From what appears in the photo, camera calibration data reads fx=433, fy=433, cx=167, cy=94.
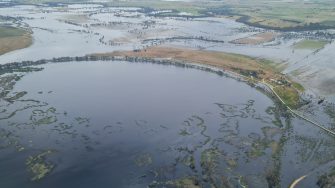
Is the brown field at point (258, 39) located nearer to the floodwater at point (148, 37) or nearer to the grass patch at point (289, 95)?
the floodwater at point (148, 37)

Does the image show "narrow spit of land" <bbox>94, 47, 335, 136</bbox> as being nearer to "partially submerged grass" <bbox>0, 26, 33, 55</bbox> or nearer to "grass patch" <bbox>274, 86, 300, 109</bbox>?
"grass patch" <bbox>274, 86, 300, 109</bbox>

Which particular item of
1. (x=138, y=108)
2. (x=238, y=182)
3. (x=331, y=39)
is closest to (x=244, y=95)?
(x=138, y=108)

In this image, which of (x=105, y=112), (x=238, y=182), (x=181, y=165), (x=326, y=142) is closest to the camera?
(x=238, y=182)

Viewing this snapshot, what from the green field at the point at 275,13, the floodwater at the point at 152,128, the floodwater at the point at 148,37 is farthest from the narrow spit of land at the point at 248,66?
the green field at the point at 275,13

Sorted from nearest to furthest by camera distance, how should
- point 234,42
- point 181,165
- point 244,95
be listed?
point 181,165
point 244,95
point 234,42

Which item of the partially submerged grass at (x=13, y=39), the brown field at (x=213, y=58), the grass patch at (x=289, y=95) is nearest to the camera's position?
the grass patch at (x=289, y=95)

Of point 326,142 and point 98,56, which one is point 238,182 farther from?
point 98,56

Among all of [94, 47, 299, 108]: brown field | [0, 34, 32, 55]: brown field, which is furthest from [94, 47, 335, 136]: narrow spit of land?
[0, 34, 32, 55]: brown field
